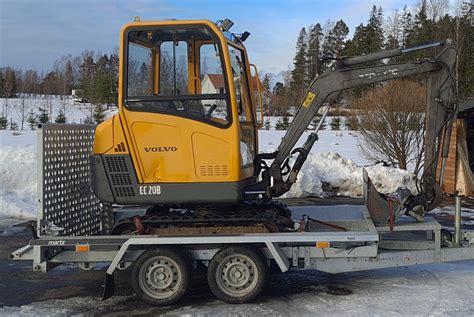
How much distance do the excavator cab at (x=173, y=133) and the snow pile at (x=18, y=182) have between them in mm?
7027

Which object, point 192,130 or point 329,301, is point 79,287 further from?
point 329,301

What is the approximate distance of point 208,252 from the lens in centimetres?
686

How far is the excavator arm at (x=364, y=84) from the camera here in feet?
24.4

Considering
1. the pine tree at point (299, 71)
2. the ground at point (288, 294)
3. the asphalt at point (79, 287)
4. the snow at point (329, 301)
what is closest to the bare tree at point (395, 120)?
the ground at point (288, 294)

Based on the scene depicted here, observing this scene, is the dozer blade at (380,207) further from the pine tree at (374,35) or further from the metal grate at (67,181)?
the pine tree at (374,35)

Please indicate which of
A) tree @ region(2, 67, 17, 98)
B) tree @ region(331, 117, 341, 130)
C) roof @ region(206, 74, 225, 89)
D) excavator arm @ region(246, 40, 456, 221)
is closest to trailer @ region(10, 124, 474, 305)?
excavator arm @ region(246, 40, 456, 221)

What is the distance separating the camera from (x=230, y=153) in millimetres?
6695

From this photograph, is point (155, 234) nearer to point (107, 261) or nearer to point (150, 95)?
point (107, 261)

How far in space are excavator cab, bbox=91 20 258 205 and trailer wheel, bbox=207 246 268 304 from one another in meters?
0.65

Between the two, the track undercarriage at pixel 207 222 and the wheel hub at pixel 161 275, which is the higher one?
the track undercarriage at pixel 207 222

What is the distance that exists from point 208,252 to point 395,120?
12586 millimetres

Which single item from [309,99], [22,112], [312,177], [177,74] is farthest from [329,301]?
[22,112]

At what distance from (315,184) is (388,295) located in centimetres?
878

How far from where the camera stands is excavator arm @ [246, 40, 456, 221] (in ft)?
24.4
